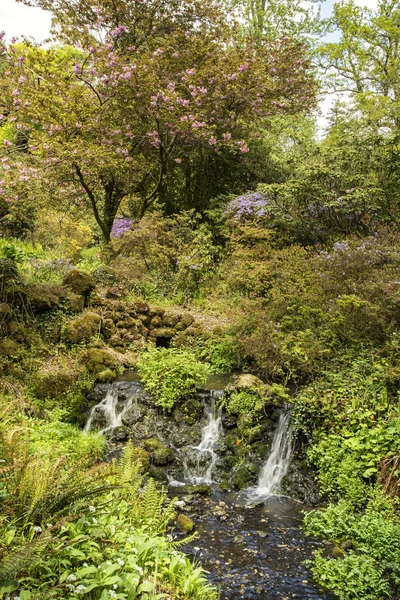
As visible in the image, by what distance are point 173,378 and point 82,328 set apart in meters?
2.71

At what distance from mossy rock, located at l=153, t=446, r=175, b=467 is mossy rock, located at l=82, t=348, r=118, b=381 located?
250cm

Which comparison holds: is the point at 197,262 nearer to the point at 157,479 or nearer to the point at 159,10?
the point at 157,479

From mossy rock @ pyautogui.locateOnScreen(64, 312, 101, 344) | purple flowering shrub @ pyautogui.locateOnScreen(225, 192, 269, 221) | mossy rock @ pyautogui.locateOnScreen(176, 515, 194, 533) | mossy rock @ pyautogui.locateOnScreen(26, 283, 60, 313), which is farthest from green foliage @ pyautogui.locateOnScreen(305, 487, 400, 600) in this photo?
purple flowering shrub @ pyautogui.locateOnScreen(225, 192, 269, 221)

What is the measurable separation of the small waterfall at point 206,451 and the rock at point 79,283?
14.2ft

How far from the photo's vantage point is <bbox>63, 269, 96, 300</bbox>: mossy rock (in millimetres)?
10148

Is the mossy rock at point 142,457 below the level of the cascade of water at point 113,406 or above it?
below

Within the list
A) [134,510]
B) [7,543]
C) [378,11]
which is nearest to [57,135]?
[134,510]

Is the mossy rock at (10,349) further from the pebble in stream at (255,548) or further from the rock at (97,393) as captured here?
the pebble in stream at (255,548)

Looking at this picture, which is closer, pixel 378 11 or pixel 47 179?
pixel 47 179

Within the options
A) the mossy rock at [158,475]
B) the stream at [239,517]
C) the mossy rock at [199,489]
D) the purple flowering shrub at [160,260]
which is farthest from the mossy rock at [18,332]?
the mossy rock at [199,489]

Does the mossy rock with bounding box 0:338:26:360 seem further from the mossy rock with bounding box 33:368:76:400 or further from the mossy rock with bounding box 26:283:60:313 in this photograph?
the mossy rock with bounding box 26:283:60:313

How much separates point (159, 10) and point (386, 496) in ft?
46.4

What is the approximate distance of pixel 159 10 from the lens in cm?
1271

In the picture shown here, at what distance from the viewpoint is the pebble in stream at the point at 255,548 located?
4195mm
